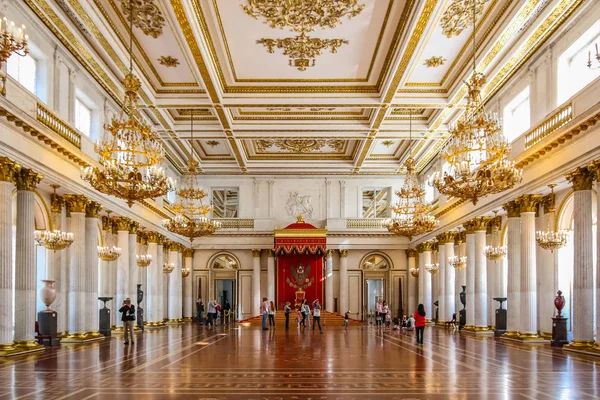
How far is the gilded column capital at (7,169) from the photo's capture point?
12.9 m

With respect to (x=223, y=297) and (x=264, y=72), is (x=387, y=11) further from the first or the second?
(x=223, y=297)

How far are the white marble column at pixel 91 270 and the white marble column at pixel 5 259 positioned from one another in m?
5.11

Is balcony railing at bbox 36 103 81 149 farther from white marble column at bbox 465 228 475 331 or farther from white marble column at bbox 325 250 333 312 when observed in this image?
white marble column at bbox 325 250 333 312

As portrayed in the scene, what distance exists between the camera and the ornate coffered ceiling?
14.0m

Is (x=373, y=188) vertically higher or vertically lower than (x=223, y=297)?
higher

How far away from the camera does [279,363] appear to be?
11898 millimetres

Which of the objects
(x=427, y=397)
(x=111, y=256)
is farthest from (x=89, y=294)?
(x=427, y=397)

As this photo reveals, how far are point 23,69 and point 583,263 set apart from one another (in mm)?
13862

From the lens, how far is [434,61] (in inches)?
684

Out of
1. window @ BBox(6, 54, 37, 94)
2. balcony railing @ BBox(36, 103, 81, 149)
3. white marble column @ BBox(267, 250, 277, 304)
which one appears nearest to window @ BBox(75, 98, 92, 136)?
balcony railing @ BBox(36, 103, 81, 149)

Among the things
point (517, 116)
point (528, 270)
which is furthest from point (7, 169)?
point (517, 116)

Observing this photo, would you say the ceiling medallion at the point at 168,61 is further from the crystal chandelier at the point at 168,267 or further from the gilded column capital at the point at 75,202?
the crystal chandelier at the point at 168,267

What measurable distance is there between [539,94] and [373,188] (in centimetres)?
1687

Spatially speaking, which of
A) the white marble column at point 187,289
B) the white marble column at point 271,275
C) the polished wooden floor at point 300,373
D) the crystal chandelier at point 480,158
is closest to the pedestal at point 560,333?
the polished wooden floor at point 300,373
